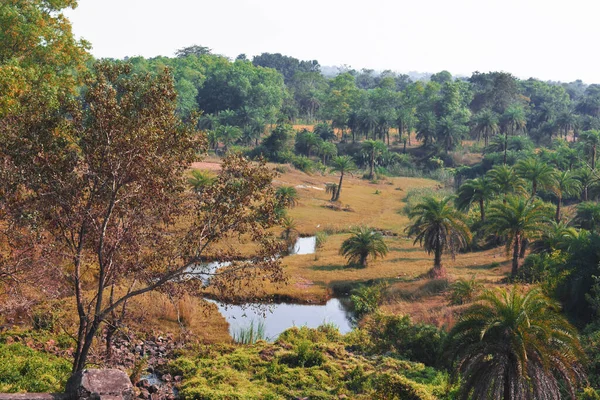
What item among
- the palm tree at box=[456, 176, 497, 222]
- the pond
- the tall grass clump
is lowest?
the pond

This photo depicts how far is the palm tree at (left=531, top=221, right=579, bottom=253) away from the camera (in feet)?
108

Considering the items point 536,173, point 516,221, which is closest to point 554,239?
point 516,221

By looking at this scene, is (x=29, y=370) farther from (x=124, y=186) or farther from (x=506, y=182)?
(x=506, y=182)

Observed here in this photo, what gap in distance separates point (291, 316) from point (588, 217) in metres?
26.1

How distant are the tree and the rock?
1.52 meters

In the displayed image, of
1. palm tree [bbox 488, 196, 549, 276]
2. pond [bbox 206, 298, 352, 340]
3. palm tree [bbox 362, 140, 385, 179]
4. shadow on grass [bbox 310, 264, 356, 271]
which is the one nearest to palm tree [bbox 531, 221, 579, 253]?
palm tree [bbox 488, 196, 549, 276]

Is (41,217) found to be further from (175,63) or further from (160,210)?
(175,63)

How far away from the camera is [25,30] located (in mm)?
24688

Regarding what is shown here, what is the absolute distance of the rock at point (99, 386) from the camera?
41.1 feet

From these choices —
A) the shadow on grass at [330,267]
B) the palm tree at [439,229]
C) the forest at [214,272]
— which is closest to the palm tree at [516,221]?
the forest at [214,272]

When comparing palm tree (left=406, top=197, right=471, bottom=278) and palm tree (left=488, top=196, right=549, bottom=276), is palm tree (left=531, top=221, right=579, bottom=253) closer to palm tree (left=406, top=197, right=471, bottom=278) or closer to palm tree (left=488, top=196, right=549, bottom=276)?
palm tree (left=488, top=196, right=549, bottom=276)

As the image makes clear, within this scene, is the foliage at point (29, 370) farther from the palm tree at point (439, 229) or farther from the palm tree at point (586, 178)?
the palm tree at point (586, 178)

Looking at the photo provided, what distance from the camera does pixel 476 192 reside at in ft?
162

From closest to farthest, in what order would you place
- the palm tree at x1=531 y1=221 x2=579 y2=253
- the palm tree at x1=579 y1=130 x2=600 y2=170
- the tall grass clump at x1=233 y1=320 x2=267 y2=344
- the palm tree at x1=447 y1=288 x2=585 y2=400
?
the palm tree at x1=447 y1=288 x2=585 y2=400, the tall grass clump at x1=233 y1=320 x2=267 y2=344, the palm tree at x1=531 y1=221 x2=579 y2=253, the palm tree at x1=579 y1=130 x2=600 y2=170
